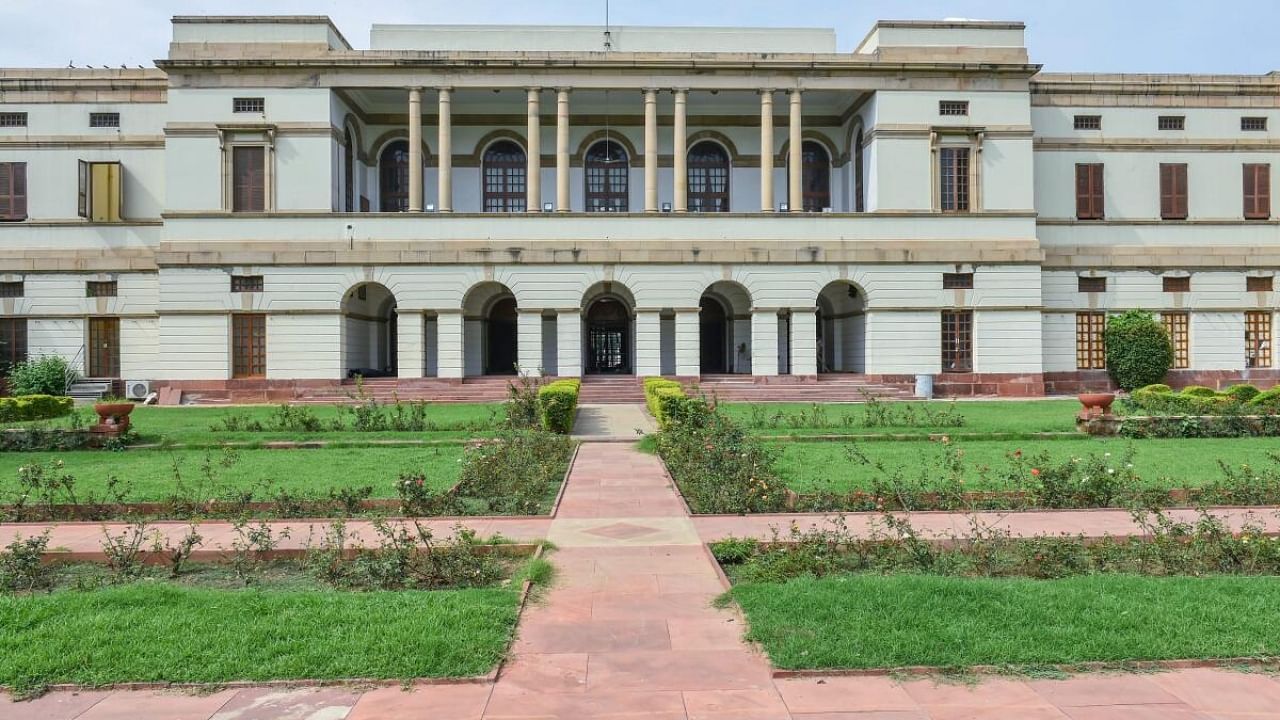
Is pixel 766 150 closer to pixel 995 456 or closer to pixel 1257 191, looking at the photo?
A: pixel 995 456

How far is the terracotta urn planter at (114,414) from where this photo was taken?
16.5 metres

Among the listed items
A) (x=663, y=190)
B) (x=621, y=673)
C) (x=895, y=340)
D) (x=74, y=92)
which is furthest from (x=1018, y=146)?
(x=74, y=92)

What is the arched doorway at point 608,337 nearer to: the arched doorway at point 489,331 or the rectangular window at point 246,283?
the arched doorway at point 489,331

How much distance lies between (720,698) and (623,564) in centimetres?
301

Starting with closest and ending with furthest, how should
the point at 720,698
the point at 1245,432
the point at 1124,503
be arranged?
1. the point at 720,698
2. the point at 1124,503
3. the point at 1245,432

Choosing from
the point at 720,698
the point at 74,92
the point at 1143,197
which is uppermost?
the point at 74,92

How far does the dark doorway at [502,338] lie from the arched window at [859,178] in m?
14.2

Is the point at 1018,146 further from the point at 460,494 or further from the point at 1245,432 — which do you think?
the point at 460,494

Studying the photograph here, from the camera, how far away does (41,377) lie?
29.5 meters

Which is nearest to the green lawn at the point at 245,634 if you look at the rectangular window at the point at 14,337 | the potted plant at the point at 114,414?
the potted plant at the point at 114,414

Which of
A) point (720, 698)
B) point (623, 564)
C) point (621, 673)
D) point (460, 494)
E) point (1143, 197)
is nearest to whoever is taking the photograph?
point (720, 698)

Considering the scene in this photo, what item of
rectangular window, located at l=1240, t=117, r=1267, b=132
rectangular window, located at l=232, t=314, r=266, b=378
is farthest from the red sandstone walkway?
rectangular window, located at l=1240, t=117, r=1267, b=132

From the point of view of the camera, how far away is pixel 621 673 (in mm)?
5176

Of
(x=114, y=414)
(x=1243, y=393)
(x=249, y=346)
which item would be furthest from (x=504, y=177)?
(x=1243, y=393)
